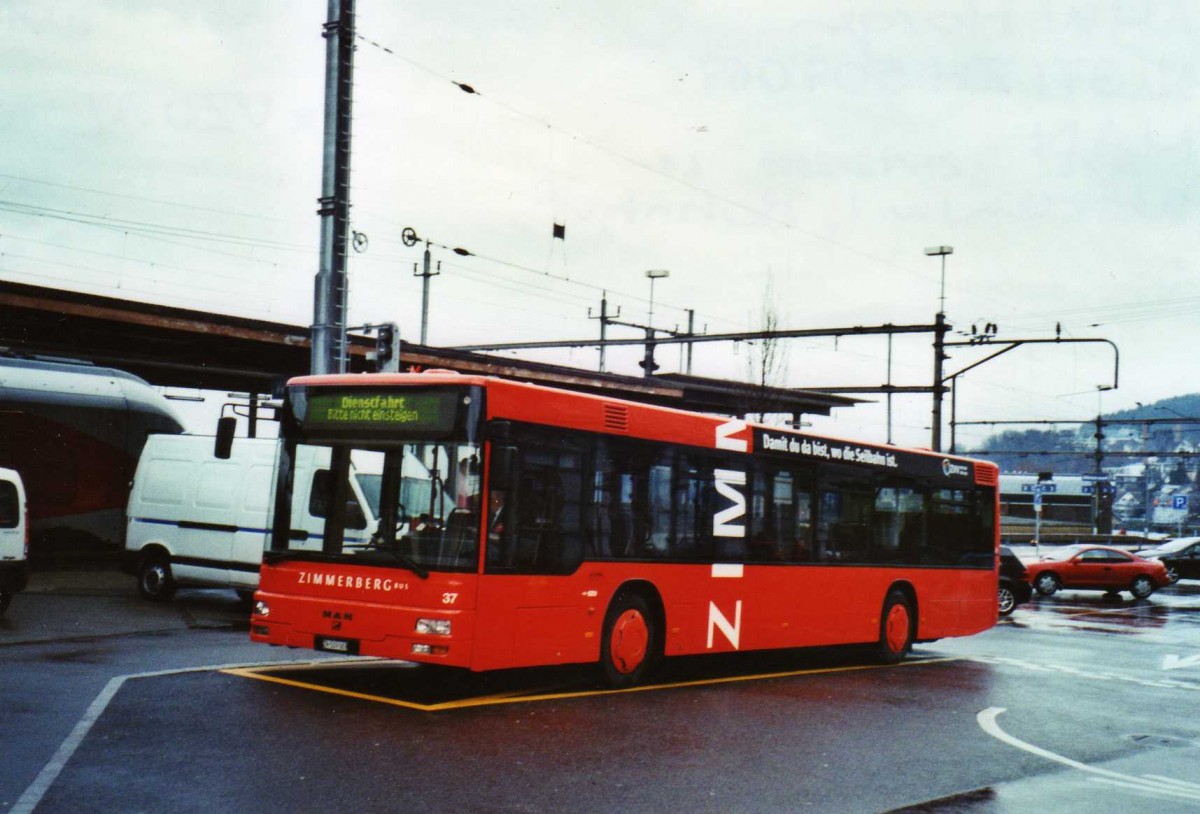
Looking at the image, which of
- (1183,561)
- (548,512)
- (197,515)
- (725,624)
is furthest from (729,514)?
(1183,561)

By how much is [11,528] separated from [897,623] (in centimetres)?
1132

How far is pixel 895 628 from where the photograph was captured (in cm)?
1689

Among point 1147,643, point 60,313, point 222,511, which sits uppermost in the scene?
point 60,313

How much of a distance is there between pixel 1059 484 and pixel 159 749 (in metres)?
72.3

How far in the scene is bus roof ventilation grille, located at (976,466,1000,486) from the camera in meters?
18.7

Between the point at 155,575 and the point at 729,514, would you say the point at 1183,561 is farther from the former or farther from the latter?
the point at 155,575

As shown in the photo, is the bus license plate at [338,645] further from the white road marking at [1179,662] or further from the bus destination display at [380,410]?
the white road marking at [1179,662]

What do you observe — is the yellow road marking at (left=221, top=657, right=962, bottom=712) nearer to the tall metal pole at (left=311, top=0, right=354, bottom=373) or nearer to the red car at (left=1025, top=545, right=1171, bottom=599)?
the tall metal pole at (left=311, top=0, right=354, bottom=373)

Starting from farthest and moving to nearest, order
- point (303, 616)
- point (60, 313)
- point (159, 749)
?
point (60, 313) < point (303, 616) < point (159, 749)

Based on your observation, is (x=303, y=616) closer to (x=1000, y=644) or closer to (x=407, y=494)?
(x=407, y=494)

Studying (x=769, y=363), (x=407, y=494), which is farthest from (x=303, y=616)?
(x=769, y=363)

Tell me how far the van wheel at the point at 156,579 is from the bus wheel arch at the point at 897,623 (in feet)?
35.4

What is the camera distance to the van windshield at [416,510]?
1062 cm

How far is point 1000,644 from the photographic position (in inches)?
800
